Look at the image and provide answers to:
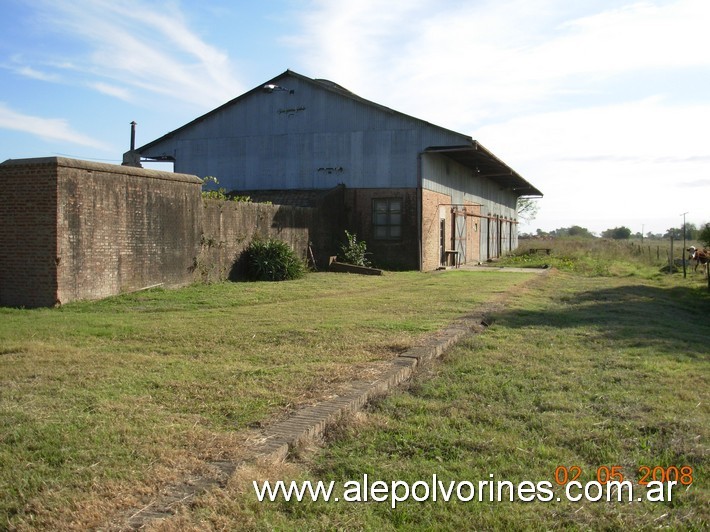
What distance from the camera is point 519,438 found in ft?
14.5

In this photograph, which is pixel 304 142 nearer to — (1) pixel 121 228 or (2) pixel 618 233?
(1) pixel 121 228

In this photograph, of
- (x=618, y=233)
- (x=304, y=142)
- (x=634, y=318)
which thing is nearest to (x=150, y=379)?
(x=634, y=318)

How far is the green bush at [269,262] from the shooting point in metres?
16.8

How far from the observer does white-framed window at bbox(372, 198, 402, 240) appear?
23.2m

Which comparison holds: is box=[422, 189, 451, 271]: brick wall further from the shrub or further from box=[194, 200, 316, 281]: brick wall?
box=[194, 200, 316, 281]: brick wall

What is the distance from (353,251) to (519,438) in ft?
58.9

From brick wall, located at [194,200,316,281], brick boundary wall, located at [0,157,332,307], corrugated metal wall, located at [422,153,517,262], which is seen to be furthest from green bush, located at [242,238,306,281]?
corrugated metal wall, located at [422,153,517,262]

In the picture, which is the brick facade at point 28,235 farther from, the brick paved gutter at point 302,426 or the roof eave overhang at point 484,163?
the roof eave overhang at point 484,163

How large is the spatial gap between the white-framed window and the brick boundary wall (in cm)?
899

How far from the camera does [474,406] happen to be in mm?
5137

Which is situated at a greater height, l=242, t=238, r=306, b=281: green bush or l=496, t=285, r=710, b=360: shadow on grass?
l=242, t=238, r=306, b=281: green bush

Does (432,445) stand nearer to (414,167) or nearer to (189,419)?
(189,419)

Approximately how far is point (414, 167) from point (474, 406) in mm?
18156

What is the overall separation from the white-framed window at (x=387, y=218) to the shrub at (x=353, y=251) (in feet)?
3.51
